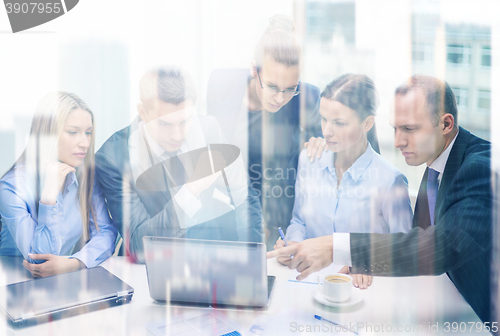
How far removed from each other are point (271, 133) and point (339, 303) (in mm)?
751

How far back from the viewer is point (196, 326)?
2.72 feet

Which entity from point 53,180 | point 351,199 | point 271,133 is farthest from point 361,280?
point 53,180

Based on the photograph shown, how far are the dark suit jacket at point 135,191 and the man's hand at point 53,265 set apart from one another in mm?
185

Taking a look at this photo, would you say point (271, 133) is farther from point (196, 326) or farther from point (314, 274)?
point (196, 326)

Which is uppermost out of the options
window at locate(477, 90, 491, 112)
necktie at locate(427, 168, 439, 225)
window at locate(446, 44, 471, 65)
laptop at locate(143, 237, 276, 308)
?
window at locate(446, 44, 471, 65)

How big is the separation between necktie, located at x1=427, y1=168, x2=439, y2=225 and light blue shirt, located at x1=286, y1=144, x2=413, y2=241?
76mm

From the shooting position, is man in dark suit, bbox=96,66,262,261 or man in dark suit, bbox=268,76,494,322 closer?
man in dark suit, bbox=268,76,494,322

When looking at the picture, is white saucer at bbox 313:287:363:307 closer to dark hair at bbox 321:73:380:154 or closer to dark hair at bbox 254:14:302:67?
dark hair at bbox 321:73:380:154

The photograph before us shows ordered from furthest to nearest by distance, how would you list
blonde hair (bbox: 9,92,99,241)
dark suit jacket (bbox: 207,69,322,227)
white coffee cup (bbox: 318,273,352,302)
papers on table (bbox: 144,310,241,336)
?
dark suit jacket (bbox: 207,69,322,227)
blonde hair (bbox: 9,92,99,241)
white coffee cup (bbox: 318,273,352,302)
papers on table (bbox: 144,310,241,336)

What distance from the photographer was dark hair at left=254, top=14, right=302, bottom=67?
1353 mm

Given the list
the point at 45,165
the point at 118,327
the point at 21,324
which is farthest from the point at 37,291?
the point at 45,165

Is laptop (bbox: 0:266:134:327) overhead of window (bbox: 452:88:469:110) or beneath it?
beneath

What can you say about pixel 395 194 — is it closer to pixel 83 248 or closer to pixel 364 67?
pixel 364 67

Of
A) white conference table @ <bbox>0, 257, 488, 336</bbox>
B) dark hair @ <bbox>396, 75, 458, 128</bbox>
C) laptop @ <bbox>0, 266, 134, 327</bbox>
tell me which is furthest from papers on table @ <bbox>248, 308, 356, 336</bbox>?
dark hair @ <bbox>396, 75, 458, 128</bbox>
